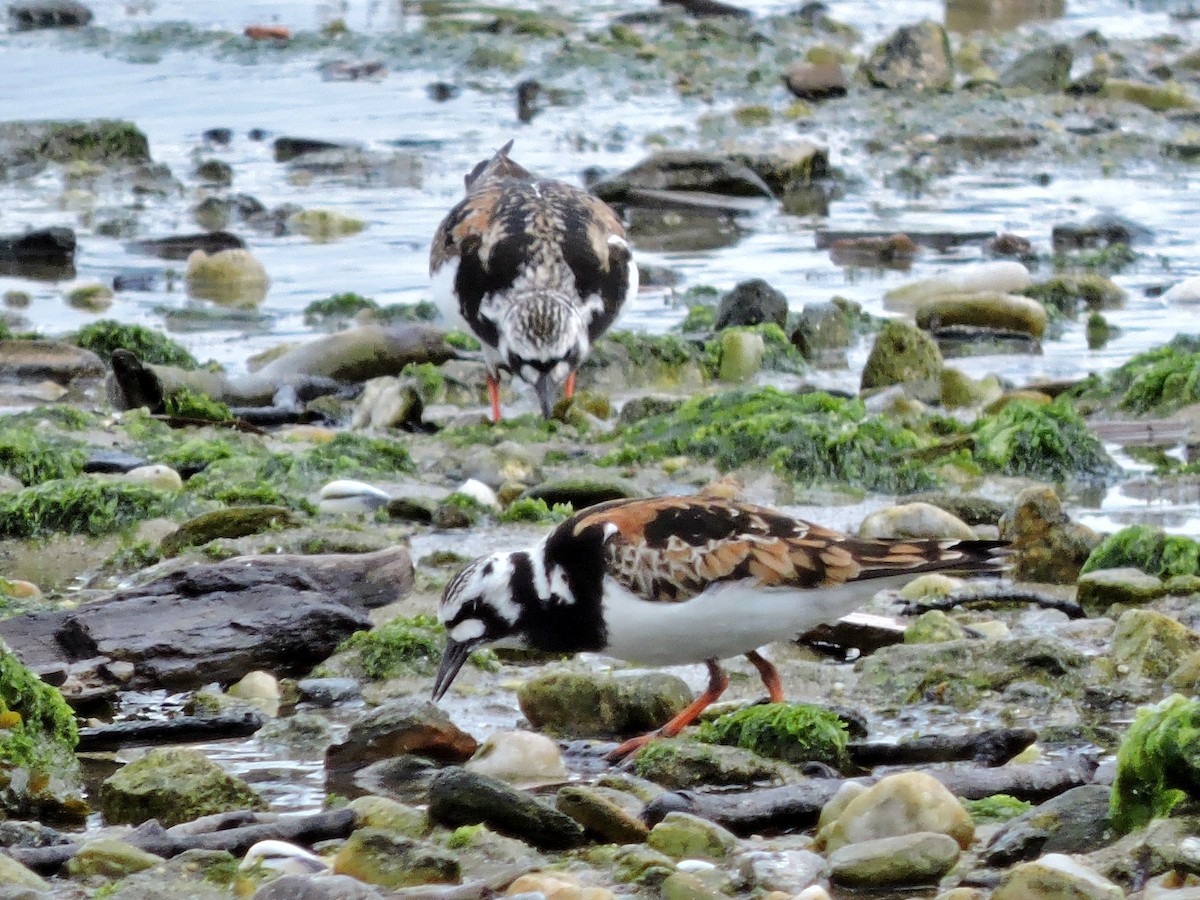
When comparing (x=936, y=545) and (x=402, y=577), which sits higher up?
(x=936, y=545)

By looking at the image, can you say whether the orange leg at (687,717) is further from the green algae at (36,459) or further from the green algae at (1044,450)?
the green algae at (36,459)

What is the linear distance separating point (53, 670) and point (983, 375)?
4.94 meters

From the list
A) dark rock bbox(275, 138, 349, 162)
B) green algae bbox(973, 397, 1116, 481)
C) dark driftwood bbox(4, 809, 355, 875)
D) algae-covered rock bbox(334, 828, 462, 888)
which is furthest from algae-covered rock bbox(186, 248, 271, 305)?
algae-covered rock bbox(334, 828, 462, 888)

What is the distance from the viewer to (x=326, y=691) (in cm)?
436

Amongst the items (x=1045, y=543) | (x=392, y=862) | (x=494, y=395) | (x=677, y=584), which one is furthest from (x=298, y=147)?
(x=392, y=862)

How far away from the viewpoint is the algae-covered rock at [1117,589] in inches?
191

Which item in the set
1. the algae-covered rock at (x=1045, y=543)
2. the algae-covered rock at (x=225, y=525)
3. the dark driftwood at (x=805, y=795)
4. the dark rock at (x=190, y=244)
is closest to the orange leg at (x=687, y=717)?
the dark driftwood at (x=805, y=795)

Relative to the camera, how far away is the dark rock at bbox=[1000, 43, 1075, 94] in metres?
16.5

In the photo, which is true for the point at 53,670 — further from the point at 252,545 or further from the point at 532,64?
the point at 532,64

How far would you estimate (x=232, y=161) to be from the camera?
14.3 m

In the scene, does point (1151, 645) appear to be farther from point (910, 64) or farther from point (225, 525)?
point (910, 64)

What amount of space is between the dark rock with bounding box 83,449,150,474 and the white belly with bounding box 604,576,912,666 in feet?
9.31

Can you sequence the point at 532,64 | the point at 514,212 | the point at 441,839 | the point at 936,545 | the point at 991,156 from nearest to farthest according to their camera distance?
the point at 441,839 < the point at 936,545 < the point at 514,212 < the point at 991,156 < the point at 532,64

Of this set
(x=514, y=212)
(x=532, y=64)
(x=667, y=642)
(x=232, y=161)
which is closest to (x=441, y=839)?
(x=667, y=642)
